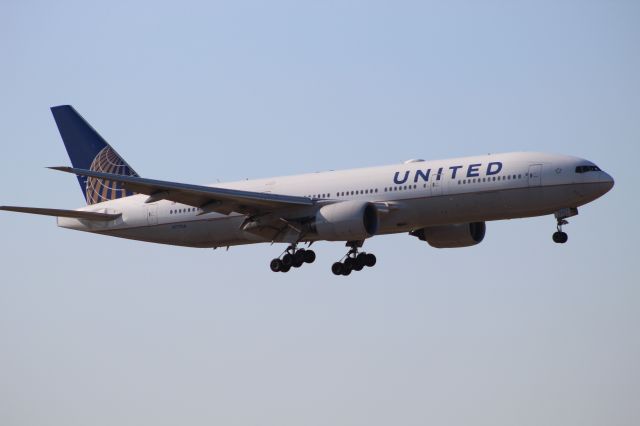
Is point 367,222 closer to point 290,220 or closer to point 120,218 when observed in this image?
point 290,220

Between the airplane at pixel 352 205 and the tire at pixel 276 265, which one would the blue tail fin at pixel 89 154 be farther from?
the tire at pixel 276 265

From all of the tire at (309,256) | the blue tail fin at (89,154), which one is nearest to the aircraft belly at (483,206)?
the tire at (309,256)

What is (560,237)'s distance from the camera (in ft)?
184

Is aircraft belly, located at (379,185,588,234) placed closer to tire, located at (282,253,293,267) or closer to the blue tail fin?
tire, located at (282,253,293,267)

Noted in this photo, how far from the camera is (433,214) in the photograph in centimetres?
5631

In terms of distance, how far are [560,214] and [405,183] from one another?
22.2ft

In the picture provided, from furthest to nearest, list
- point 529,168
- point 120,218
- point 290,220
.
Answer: point 120,218 → point 290,220 → point 529,168

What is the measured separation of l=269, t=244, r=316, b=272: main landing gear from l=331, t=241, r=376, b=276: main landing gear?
2.23 m

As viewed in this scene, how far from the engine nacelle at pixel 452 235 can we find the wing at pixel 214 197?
290 inches

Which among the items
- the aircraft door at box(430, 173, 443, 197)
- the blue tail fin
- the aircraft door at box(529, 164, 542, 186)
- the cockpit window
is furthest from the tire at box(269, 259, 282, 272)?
the cockpit window

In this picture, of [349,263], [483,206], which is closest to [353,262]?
[349,263]

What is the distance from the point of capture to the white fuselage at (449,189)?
54969mm

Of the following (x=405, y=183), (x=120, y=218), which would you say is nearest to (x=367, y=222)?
(x=405, y=183)

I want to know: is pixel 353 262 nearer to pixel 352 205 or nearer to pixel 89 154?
pixel 352 205
